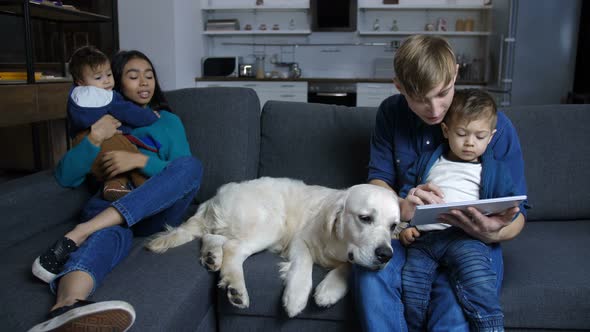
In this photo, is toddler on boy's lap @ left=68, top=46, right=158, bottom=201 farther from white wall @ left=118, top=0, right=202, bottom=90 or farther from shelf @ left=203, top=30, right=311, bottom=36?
shelf @ left=203, top=30, right=311, bottom=36

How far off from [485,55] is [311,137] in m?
4.97

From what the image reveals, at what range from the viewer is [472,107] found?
1566mm

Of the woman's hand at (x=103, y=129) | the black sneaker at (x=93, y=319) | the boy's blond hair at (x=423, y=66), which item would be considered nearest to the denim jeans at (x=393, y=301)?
the boy's blond hair at (x=423, y=66)

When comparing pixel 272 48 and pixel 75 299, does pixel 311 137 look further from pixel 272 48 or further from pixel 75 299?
pixel 272 48

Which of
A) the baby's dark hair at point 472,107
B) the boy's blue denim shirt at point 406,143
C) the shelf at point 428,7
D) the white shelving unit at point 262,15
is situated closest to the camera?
the baby's dark hair at point 472,107

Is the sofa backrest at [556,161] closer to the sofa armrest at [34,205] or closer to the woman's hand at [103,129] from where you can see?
the woman's hand at [103,129]

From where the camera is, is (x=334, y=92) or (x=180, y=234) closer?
(x=180, y=234)

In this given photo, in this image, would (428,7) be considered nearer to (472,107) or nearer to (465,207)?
(472,107)

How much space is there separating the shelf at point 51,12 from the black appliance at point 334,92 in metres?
2.57

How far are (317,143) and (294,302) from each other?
99 centimetres

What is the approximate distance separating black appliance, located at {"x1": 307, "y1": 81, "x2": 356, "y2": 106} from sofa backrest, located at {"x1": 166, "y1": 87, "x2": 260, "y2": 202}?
3.83m

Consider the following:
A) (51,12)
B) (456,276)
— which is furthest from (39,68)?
(456,276)

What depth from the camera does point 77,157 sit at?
202cm

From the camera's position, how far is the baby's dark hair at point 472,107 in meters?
1.56
